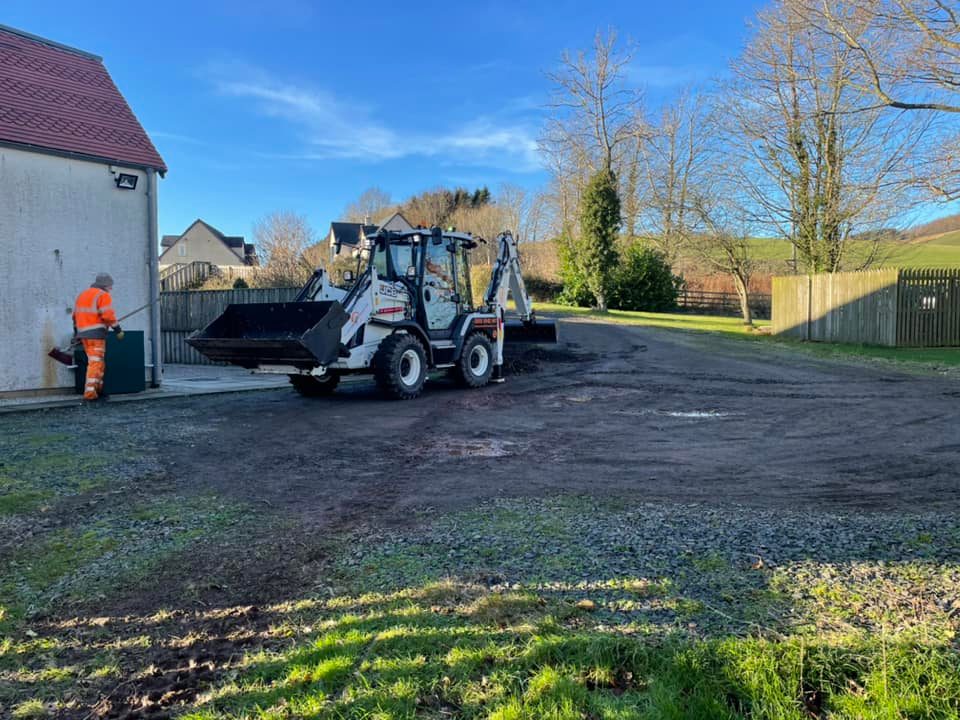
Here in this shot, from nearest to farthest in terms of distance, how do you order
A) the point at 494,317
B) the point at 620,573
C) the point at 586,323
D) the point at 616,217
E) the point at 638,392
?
1. the point at 620,573
2. the point at 638,392
3. the point at 494,317
4. the point at 586,323
5. the point at 616,217

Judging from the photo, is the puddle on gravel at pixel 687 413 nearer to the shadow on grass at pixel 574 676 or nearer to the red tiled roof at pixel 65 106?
the shadow on grass at pixel 574 676

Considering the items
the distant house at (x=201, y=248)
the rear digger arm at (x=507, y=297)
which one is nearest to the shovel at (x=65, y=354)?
the rear digger arm at (x=507, y=297)

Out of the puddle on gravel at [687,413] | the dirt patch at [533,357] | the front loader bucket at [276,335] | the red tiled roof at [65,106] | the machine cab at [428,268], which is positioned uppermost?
the red tiled roof at [65,106]

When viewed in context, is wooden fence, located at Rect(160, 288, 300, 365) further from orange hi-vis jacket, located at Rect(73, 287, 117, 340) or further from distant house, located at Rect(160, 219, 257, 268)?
distant house, located at Rect(160, 219, 257, 268)

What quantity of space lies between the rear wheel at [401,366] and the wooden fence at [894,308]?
48.0ft

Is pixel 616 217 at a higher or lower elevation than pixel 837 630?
higher

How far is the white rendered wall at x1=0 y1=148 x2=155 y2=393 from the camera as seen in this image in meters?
11.4

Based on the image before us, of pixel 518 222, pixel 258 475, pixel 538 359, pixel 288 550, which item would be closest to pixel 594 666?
pixel 288 550

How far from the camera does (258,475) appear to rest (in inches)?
264

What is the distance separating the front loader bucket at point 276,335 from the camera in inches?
415

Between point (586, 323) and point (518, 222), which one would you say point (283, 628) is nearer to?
point (586, 323)

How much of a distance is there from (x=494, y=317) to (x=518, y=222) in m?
44.3

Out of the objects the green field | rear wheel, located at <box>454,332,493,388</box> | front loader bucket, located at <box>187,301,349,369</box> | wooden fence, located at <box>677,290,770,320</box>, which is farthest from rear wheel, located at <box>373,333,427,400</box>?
wooden fence, located at <box>677,290,770,320</box>

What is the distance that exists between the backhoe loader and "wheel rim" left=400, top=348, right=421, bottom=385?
0.06ft
